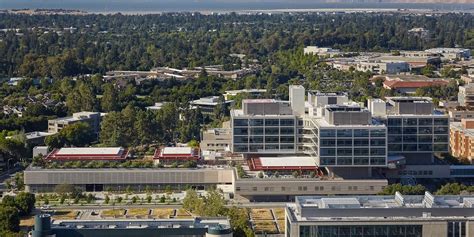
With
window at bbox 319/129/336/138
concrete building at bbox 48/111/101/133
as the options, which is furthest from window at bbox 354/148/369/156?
concrete building at bbox 48/111/101/133

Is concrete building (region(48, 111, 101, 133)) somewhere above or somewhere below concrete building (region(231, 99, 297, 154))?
below

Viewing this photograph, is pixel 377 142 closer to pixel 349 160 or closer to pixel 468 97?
pixel 349 160

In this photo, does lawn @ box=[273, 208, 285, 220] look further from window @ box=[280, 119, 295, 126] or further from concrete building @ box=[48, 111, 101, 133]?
concrete building @ box=[48, 111, 101, 133]

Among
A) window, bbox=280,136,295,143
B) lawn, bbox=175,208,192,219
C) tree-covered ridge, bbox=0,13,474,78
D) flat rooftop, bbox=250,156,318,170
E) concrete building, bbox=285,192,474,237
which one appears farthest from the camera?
tree-covered ridge, bbox=0,13,474,78

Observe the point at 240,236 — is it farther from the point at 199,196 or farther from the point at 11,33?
the point at 11,33

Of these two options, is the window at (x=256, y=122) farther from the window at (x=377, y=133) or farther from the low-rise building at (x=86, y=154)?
the low-rise building at (x=86, y=154)

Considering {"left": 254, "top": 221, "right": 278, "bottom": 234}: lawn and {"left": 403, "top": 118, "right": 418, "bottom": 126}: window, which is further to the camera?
{"left": 403, "top": 118, "right": 418, "bottom": 126}: window
